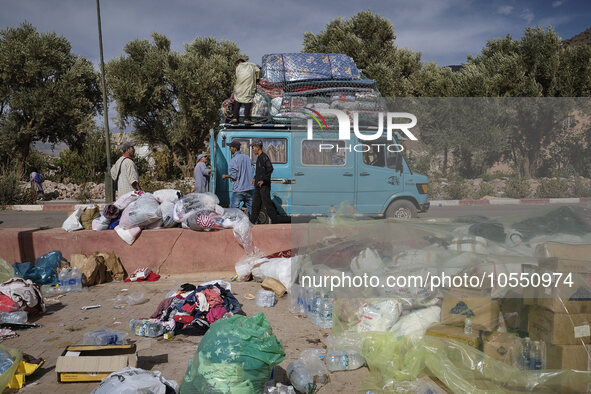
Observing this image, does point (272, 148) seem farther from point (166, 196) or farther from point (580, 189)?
point (580, 189)

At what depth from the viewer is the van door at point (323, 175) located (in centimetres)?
488

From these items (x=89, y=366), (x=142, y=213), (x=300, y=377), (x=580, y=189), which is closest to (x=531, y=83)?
(x=580, y=189)

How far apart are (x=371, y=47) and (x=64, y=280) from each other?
2004 centimetres

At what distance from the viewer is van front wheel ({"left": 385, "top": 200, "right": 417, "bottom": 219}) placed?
175 inches

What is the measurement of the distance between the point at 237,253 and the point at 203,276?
1.64ft

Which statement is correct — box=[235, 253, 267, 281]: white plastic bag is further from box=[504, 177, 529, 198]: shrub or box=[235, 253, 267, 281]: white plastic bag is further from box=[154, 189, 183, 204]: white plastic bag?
box=[504, 177, 529, 198]: shrub

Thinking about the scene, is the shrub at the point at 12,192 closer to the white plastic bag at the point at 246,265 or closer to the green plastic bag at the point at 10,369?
the white plastic bag at the point at 246,265

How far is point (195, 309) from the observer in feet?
12.4

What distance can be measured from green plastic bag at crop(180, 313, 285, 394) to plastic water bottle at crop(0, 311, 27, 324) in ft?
6.86

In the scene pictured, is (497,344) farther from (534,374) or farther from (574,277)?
(574,277)

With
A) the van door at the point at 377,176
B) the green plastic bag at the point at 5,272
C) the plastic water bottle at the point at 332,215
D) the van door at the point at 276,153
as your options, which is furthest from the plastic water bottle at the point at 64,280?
the van door at the point at 276,153

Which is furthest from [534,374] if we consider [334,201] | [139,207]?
[139,207]

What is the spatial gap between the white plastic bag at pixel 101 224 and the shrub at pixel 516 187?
180 inches

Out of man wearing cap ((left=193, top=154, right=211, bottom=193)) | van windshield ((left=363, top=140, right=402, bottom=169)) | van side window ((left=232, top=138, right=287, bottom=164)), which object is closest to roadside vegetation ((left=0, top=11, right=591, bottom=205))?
man wearing cap ((left=193, top=154, right=211, bottom=193))
